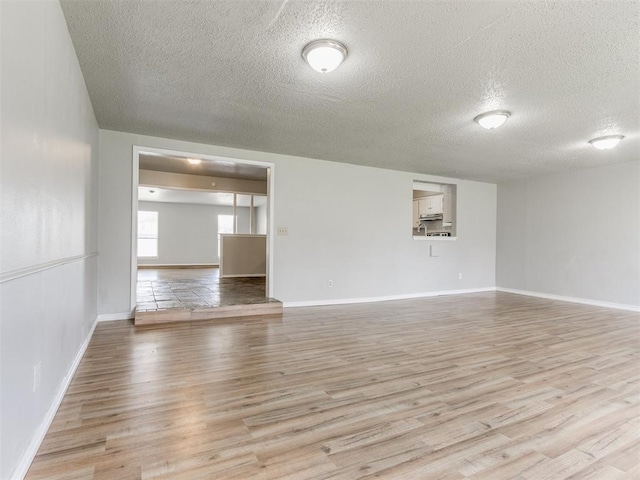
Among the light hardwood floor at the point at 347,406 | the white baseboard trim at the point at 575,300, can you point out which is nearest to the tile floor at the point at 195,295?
the light hardwood floor at the point at 347,406

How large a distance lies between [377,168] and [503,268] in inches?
151

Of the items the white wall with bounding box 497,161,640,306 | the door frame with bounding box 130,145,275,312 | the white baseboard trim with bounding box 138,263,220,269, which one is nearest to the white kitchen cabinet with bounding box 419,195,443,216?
the white wall with bounding box 497,161,640,306

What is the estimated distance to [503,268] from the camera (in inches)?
288

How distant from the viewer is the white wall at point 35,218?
1.26 meters

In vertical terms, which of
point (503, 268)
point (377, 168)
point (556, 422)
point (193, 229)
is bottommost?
point (556, 422)

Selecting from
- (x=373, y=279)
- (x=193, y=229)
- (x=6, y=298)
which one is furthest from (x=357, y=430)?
(x=193, y=229)

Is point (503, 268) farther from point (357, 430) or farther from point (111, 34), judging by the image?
point (111, 34)

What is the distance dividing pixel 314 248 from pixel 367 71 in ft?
10.4

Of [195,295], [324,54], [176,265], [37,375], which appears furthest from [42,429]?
[176,265]

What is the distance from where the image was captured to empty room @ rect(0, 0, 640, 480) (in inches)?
60.5

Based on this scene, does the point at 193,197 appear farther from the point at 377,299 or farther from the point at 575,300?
the point at 575,300

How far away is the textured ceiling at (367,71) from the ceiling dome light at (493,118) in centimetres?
8

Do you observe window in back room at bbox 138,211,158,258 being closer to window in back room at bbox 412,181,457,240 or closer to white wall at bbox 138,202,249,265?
white wall at bbox 138,202,249,265

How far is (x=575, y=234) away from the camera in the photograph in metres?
6.02
